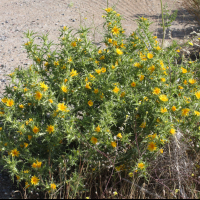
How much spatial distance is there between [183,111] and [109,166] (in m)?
0.78

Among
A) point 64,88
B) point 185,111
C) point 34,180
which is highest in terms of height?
point 64,88

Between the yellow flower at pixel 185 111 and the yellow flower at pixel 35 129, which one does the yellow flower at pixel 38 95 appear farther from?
the yellow flower at pixel 185 111

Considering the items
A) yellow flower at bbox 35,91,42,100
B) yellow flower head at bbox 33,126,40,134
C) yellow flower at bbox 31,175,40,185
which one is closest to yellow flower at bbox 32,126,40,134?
yellow flower head at bbox 33,126,40,134

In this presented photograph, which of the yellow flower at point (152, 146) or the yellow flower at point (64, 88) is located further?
the yellow flower at point (64, 88)

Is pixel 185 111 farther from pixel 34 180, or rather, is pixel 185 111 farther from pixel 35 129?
pixel 34 180

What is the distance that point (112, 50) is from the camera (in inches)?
83.7

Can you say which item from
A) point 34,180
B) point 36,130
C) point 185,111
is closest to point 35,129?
point 36,130

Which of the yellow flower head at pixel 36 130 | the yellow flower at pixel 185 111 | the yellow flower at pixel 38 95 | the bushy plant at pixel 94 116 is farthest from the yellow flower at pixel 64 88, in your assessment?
the yellow flower at pixel 185 111

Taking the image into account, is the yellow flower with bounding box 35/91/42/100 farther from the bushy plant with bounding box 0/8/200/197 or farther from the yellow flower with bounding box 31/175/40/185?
the yellow flower with bounding box 31/175/40/185

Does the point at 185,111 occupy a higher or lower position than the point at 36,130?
higher

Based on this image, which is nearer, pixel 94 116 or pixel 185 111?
pixel 185 111

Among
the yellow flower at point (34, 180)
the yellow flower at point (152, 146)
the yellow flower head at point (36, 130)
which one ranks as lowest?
the yellow flower at point (34, 180)

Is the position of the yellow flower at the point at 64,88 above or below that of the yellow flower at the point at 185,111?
above

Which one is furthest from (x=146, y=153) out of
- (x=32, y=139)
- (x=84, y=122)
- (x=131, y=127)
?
(x=32, y=139)
